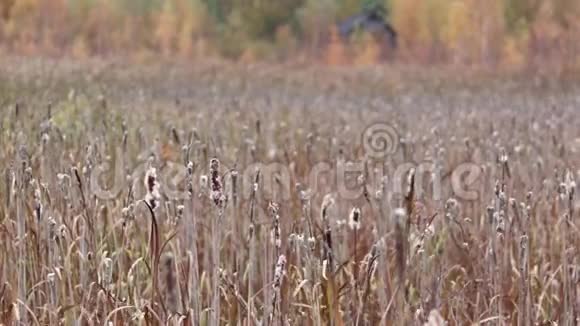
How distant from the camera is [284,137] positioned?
3.71 m

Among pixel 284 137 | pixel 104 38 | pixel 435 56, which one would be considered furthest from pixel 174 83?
pixel 104 38

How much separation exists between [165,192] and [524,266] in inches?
38.2

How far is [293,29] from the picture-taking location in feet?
108

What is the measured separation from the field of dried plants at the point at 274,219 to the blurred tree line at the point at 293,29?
28.7 ft

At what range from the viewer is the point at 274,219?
1.16 m

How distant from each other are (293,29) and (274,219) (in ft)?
105

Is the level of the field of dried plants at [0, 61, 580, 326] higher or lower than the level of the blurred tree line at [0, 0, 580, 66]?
lower

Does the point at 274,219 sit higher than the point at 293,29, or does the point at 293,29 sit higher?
the point at 293,29

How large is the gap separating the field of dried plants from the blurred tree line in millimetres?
8752

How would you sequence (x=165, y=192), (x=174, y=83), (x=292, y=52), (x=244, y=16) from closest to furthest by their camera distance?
(x=165, y=192) < (x=174, y=83) < (x=292, y=52) < (x=244, y=16)

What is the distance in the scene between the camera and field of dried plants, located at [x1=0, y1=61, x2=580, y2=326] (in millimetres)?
1335

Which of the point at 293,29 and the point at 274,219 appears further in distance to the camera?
the point at 293,29

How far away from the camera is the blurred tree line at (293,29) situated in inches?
683

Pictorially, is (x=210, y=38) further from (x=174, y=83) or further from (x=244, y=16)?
(x=174, y=83)
